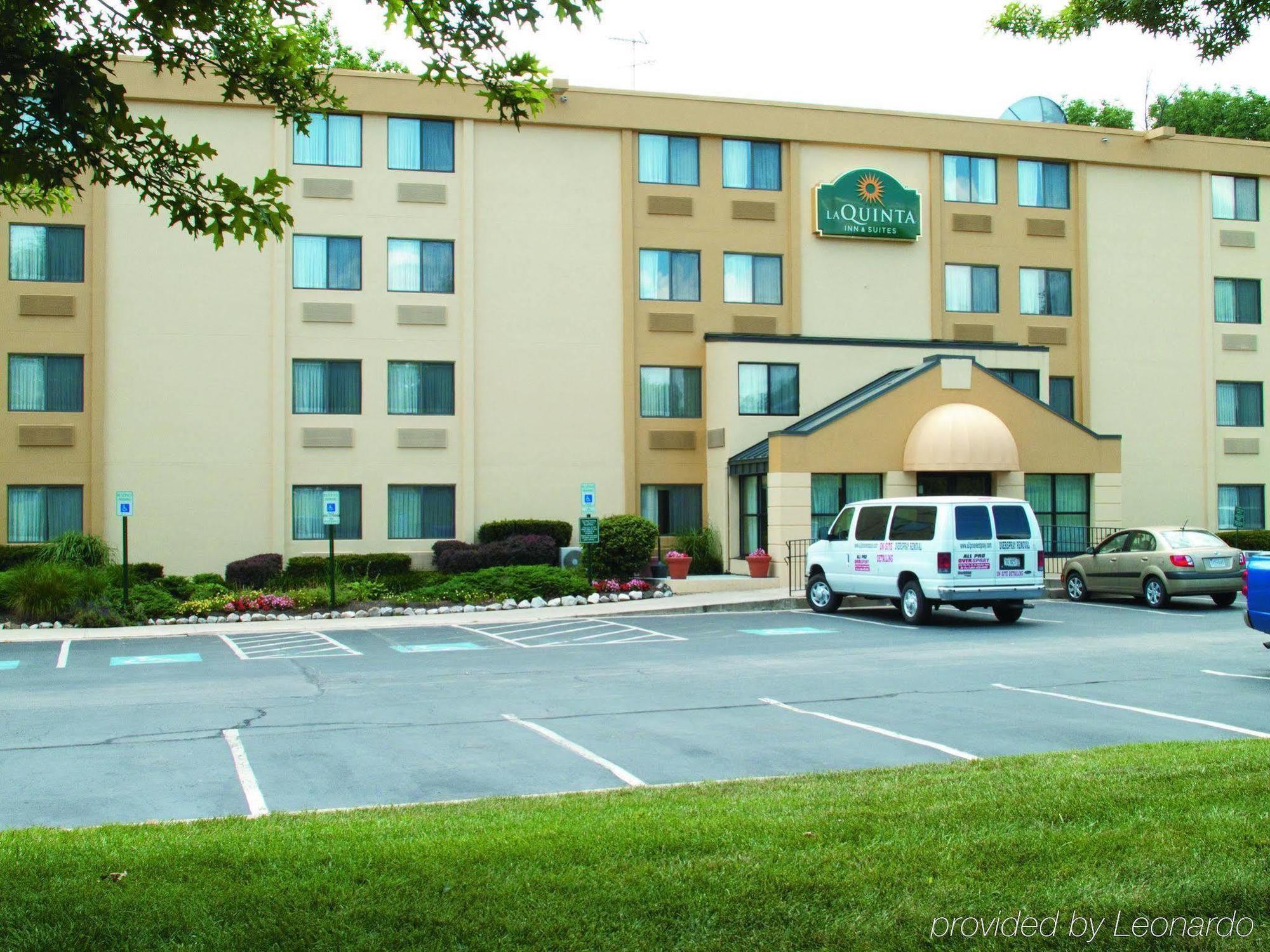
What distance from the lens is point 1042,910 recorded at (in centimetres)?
494

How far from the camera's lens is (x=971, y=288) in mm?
34812

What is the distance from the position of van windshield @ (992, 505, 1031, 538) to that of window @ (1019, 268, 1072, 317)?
51.2 feet

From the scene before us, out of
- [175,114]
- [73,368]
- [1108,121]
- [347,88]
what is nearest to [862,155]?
[347,88]

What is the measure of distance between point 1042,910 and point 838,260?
98.4ft

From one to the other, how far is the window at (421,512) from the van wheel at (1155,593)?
1592cm

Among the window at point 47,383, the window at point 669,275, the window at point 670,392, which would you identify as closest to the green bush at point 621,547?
the window at point 670,392

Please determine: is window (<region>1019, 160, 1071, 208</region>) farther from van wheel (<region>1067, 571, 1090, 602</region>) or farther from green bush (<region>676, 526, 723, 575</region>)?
van wheel (<region>1067, 571, 1090, 602</region>)

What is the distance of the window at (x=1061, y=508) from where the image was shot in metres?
31.2

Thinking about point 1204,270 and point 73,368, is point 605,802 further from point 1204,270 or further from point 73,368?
point 1204,270

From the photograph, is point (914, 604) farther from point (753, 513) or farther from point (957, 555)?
point (753, 513)

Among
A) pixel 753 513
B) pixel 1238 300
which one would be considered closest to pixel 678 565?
pixel 753 513

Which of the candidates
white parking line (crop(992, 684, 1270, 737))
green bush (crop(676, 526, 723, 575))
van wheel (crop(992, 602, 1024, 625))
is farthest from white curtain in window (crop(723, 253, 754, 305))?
white parking line (crop(992, 684, 1270, 737))

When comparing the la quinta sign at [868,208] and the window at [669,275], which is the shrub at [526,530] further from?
the la quinta sign at [868,208]

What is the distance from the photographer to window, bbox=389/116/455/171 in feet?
102
